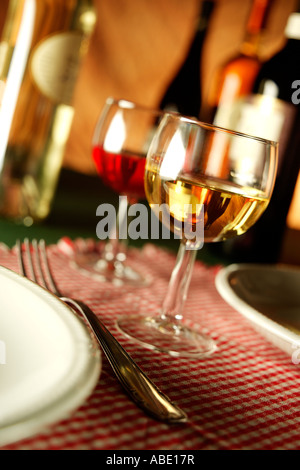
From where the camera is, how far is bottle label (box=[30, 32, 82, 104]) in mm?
843

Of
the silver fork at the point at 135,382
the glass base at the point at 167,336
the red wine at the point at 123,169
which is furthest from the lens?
the red wine at the point at 123,169

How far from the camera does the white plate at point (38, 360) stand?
234 mm

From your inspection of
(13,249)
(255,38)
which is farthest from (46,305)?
(255,38)

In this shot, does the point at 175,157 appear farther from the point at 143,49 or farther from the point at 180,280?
the point at 143,49

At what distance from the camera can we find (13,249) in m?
0.68

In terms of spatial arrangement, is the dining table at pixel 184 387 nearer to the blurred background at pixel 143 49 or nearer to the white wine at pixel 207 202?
the white wine at pixel 207 202

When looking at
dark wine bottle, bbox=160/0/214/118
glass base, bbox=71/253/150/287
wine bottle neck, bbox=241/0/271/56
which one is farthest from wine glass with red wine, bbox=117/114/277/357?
dark wine bottle, bbox=160/0/214/118

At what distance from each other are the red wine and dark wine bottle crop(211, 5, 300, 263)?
0.91 feet

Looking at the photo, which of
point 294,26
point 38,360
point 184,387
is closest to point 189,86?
point 294,26

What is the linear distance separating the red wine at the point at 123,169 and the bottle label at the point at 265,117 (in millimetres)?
270

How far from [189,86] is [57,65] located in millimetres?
537

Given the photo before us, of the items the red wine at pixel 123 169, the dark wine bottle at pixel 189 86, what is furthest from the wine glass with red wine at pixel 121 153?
the dark wine bottle at pixel 189 86
